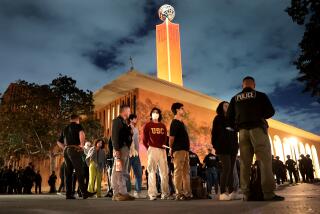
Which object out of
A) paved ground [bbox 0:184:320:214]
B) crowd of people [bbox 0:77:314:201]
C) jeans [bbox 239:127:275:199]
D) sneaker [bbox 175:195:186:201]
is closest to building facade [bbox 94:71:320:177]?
crowd of people [bbox 0:77:314:201]

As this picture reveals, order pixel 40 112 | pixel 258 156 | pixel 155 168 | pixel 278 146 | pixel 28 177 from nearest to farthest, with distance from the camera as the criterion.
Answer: pixel 258 156
pixel 155 168
pixel 28 177
pixel 40 112
pixel 278 146

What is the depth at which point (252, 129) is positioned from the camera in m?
4.70

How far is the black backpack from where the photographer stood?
457 centimetres

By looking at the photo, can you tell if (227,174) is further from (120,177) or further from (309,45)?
(309,45)

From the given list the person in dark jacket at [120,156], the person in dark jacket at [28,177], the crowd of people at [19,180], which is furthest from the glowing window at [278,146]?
the person in dark jacket at [120,156]

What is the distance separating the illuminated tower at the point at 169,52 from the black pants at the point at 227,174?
25216mm

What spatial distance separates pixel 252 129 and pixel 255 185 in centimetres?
79

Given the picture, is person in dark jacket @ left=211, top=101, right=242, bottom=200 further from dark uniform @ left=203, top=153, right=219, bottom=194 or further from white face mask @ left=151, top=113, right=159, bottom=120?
dark uniform @ left=203, top=153, right=219, bottom=194

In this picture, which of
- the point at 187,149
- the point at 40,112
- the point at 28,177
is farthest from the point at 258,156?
the point at 40,112

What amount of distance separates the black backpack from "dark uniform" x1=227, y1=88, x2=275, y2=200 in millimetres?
57

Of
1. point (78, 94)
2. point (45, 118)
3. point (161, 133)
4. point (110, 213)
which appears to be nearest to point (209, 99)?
point (78, 94)

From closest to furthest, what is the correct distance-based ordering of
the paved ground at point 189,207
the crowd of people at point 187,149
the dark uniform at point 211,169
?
the paved ground at point 189,207 → the crowd of people at point 187,149 → the dark uniform at point 211,169

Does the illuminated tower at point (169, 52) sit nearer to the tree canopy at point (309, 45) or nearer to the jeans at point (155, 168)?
the tree canopy at point (309, 45)

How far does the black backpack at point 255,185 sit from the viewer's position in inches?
180
